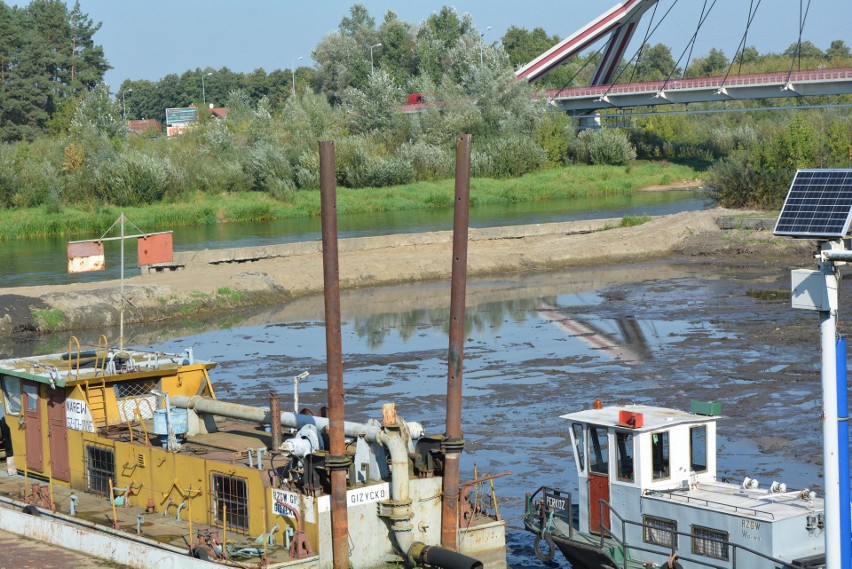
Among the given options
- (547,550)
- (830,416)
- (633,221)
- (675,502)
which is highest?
(633,221)

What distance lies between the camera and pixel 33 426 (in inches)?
810

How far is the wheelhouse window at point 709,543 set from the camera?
54.4 ft

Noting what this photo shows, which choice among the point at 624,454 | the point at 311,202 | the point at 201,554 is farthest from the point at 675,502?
the point at 311,202

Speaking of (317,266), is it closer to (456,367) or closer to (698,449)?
(698,449)

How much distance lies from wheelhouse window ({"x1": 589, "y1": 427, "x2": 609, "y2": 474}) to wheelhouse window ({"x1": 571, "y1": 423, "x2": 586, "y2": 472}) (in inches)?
4.8

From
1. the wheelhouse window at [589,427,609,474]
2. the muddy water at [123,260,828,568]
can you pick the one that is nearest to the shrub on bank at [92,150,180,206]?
the muddy water at [123,260,828,568]

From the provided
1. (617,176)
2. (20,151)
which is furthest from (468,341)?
(617,176)

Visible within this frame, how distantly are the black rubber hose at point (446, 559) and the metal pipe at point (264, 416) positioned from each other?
5.19 ft

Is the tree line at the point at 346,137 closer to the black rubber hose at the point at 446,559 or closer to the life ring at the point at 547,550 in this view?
the life ring at the point at 547,550

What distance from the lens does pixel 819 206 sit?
1440 centimetres

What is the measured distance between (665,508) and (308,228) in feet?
201

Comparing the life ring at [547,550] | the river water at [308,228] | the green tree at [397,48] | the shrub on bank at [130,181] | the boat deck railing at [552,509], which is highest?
the green tree at [397,48]

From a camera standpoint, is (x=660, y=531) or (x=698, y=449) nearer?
(x=660, y=531)

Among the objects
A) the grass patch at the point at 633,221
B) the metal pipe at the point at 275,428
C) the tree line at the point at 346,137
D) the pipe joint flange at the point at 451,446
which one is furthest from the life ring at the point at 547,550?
the tree line at the point at 346,137
